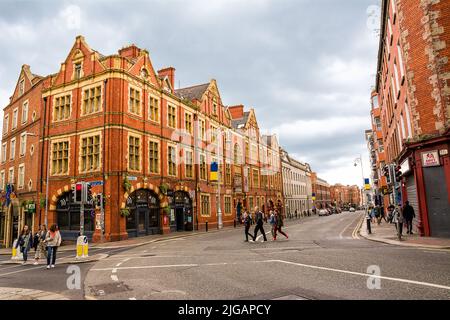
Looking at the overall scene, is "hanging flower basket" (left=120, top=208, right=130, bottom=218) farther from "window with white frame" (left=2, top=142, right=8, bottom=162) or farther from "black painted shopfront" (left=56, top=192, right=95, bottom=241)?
"window with white frame" (left=2, top=142, right=8, bottom=162)

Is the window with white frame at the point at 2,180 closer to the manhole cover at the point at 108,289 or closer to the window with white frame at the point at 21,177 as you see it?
the window with white frame at the point at 21,177

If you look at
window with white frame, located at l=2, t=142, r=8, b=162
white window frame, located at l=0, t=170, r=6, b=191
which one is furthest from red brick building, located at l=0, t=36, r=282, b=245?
window with white frame, located at l=2, t=142, r=8, b=162

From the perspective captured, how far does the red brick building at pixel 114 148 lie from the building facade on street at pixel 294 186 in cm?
3633

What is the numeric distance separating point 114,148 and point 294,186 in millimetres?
58344

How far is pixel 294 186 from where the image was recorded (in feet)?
253

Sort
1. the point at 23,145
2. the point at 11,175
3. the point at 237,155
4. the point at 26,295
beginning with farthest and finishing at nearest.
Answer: the point at 237,155 → the point at 11,175 → the point at 23,145 → the point at 26,295

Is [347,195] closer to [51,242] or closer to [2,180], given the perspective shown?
[2,180]

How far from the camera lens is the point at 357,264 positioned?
9.70 metres

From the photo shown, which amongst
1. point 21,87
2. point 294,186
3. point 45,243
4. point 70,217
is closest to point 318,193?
point 294,186

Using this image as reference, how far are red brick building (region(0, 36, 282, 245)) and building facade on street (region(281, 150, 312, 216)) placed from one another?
3633cm

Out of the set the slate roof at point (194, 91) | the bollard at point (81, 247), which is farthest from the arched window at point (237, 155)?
the bollard at point (81, 247)

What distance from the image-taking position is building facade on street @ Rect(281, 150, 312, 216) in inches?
2767
